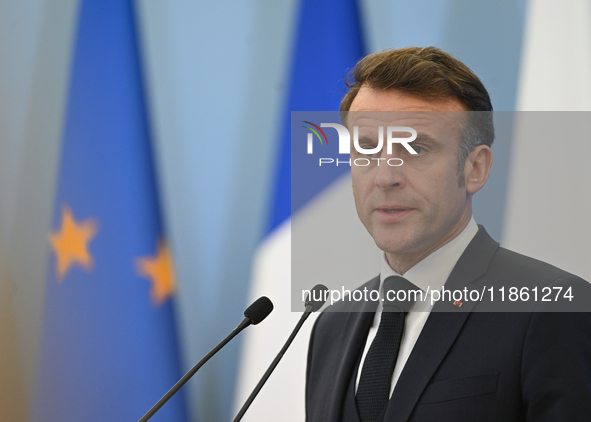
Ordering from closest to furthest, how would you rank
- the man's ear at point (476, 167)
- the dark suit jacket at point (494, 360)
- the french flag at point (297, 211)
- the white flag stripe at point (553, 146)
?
the dark suit jacket at point (494, 360), the man's ear at point (476, 167), the white flag stripe at point (553, 146), the french flag at point (297, 211)

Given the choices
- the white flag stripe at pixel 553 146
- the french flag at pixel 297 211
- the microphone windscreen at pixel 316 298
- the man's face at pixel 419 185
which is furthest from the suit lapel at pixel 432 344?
the french flag at pixel 297 211

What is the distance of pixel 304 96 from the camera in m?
2.14

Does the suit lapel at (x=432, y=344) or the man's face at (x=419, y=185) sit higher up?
the man's face at (x=419, y=185)

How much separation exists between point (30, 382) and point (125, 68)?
1.35 meters

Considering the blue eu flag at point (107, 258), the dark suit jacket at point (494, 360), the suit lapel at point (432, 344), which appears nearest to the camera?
the dark suit jacket at point (494, 360)

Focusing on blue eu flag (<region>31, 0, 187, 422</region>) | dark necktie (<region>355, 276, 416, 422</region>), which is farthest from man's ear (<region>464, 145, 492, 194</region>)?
blue eu flag (<region>31, 0, 187, 422</region>)

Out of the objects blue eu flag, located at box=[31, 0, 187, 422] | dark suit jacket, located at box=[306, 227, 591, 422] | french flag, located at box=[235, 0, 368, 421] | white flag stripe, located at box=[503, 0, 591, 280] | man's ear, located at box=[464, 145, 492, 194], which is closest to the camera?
dark suit jacket, located at box=[306, 227, 591, 422]

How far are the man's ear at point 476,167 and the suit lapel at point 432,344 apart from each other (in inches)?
8.4

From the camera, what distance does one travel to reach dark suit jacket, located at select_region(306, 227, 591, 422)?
1034mm

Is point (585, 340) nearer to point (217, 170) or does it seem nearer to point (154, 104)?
point (217, 170)

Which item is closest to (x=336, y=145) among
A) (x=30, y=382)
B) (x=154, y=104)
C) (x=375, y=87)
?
(x=375, y=87)

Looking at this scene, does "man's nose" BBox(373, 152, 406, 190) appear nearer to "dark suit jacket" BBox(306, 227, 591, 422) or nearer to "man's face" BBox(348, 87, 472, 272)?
"man's face" BBox(348, 87, 472, 272)

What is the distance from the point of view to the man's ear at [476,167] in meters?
1.41

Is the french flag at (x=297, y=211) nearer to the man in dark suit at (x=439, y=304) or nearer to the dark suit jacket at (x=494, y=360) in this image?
the man in dark suit at (x=439, y=304)
